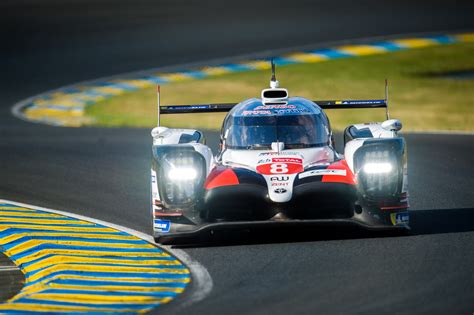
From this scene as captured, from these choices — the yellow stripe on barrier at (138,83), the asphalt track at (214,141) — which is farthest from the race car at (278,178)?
the yellow stripe on barrier at (138,83)

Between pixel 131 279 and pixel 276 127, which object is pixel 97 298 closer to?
pixel 131 279

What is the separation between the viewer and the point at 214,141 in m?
18.8

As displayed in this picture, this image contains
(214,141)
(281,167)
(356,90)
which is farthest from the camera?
(356,90)

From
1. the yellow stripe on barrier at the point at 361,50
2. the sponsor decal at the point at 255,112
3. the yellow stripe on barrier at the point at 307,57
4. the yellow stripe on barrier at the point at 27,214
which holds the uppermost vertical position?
the yellow stripe on barrier at the point at 361,50

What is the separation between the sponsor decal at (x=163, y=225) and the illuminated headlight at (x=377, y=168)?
84.8 inches

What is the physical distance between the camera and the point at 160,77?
86.4 ft

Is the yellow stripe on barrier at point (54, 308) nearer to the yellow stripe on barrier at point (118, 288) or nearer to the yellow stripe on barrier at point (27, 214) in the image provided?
the yellow stripe on barrier at point (118, 288)

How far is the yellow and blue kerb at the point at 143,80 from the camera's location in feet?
73.4

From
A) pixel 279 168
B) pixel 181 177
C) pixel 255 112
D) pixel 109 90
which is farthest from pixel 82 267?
pixel 109 90

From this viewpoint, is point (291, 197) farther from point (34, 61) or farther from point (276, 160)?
point (34, 61)

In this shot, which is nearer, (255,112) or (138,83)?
(255,112)

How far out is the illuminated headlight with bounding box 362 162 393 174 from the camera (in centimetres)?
1144

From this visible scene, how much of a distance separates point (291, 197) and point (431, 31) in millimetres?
19902

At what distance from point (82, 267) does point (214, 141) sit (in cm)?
849
